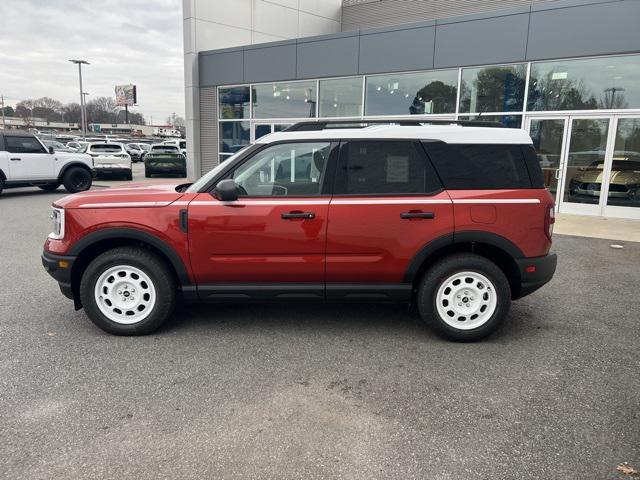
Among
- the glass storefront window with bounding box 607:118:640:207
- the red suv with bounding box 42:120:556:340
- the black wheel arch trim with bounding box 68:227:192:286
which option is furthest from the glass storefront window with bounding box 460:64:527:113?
the black wheel arch trim with bounding box 68:227:192:286

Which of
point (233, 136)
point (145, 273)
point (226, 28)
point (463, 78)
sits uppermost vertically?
point (226, 28)

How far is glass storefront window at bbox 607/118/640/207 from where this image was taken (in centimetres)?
1098

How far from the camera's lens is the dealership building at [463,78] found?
11.1 m

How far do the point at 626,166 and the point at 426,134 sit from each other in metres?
9.20

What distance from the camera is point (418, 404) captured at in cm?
326

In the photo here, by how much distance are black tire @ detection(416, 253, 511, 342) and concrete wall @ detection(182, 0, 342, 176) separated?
15.4 meters

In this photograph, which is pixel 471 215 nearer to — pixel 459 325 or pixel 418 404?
pixel 459 325

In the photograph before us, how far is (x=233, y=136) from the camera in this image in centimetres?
1870

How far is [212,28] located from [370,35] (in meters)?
7.26

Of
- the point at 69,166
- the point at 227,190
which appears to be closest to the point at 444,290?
the point at 227,190

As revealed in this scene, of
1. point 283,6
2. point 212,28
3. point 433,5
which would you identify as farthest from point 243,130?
point 433,5

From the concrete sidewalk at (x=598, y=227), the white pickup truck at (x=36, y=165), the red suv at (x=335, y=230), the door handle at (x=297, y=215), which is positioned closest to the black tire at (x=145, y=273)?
the red suv at (x=335, y=230)

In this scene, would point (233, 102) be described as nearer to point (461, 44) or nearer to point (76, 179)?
point (76, 179)

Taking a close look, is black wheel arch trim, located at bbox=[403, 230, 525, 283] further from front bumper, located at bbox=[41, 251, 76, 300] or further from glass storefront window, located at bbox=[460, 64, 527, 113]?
glass storefront window, located at bbox=[460, 64, 527, 113]
